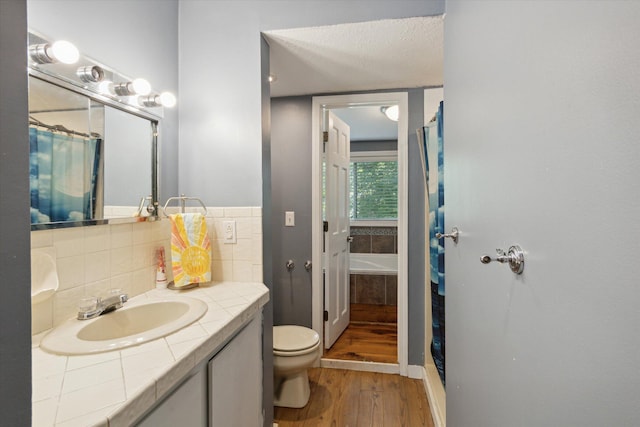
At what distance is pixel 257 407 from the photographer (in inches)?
55.4

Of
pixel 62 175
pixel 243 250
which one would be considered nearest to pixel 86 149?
pixel 62 175

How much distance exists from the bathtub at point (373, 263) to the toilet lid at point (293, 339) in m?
1.86

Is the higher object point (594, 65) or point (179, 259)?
point (594, 65)

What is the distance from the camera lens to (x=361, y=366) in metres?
2.44

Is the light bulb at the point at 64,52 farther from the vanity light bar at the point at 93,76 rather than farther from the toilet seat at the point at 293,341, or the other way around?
the toilet seat at the point at 293,341

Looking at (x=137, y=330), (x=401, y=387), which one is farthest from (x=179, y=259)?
(x=401, y=387)

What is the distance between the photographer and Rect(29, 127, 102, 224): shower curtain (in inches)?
38.4

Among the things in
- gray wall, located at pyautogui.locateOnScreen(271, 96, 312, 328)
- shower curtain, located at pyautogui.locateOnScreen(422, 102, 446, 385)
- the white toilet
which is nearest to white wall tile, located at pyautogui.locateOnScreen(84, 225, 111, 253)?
the white toilet

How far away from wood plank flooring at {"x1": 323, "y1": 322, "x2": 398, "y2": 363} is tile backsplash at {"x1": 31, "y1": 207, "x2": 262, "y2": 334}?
1398mm

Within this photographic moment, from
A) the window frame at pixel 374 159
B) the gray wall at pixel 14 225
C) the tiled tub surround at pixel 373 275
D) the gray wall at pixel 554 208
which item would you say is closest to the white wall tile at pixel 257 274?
the gray wall at pixel 554 208

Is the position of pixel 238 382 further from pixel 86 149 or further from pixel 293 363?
pixel 86 149

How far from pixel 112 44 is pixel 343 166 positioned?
2016mm

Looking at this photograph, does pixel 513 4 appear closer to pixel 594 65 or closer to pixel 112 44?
pixel 594 65

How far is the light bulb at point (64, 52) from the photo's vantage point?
0.97 m
